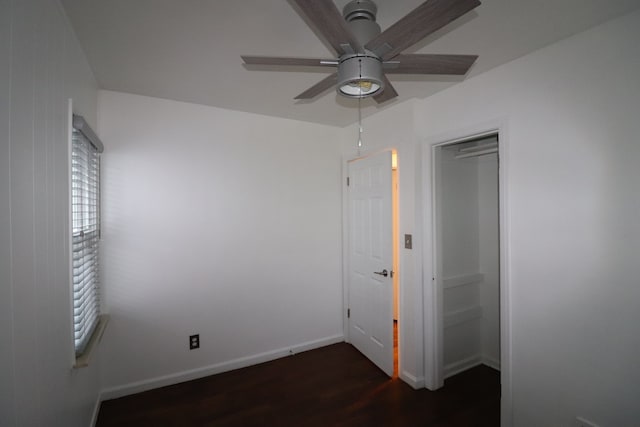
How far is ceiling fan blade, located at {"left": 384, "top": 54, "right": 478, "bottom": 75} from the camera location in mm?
1192

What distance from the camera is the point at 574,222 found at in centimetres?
160

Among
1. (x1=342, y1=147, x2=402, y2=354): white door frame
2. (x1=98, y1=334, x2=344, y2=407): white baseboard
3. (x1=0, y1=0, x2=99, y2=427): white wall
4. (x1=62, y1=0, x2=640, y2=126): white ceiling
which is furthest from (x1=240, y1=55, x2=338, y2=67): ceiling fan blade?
(x1=98, y1=334, x2=344, y2=407): white baseboard

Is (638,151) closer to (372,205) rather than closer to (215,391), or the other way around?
(372,205)

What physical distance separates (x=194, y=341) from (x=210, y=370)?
1.03 ft

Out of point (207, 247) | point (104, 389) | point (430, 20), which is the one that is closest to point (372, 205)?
point (207, 247)

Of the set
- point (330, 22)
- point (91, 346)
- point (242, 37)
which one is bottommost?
point (91, 346)

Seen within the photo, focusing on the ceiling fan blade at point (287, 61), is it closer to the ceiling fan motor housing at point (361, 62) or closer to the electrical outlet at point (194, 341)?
the ceiling fan motor housing at point (361, 62)

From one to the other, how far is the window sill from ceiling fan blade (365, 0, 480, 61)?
203 cm

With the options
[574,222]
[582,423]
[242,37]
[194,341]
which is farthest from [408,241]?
[194,341]

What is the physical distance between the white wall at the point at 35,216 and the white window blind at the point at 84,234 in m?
0.22

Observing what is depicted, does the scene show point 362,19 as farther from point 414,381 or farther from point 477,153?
point 414,381

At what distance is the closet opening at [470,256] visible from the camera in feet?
8.88

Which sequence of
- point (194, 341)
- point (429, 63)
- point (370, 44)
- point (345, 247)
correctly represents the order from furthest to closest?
1. point (345, 247)
2. point (194, 341)
3. point (429, 63)
4. point (370, 44)

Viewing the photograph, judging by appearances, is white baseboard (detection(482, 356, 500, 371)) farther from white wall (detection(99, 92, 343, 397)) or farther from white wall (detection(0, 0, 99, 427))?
white wall (detection(0, 0, 99, 427))
